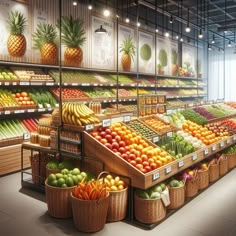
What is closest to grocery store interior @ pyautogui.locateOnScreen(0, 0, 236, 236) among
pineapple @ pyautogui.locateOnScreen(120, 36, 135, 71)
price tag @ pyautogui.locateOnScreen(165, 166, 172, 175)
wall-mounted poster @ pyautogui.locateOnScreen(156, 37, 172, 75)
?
price tag @ pyautogui.locateOnScreen(165, 166, 172, 175)

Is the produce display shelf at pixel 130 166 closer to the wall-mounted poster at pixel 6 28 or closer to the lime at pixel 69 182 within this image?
the lime at pixel 69 182

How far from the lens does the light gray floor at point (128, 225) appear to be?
11.1 feet

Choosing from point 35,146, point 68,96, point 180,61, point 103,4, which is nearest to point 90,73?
point 68,96

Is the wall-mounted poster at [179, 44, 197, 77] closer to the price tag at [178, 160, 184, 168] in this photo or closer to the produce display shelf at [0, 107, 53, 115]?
the produce display shelf at [0, 107, 53, 115]

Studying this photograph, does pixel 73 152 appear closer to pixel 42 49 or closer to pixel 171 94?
pixel 42 49

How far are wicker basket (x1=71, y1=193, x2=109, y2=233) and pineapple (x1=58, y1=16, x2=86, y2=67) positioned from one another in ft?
16.6

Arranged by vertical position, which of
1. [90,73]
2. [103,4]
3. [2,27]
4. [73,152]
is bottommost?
[73,152]

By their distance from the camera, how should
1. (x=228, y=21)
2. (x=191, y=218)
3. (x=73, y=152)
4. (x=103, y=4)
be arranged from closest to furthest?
(x=191, y=218) < (x=73, y=152) < (x=103, y=4) < (x=228, y=21)

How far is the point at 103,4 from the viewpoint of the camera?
9.48 m

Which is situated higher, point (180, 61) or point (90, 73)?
point (180, 61)

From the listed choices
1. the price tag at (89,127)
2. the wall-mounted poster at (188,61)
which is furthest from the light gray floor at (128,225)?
the wall-mounted poster at (188,61)

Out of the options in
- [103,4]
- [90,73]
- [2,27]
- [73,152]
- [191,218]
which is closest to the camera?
[191,218]

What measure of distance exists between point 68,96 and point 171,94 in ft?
19.5

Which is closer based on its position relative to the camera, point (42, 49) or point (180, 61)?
point (42, 49)
